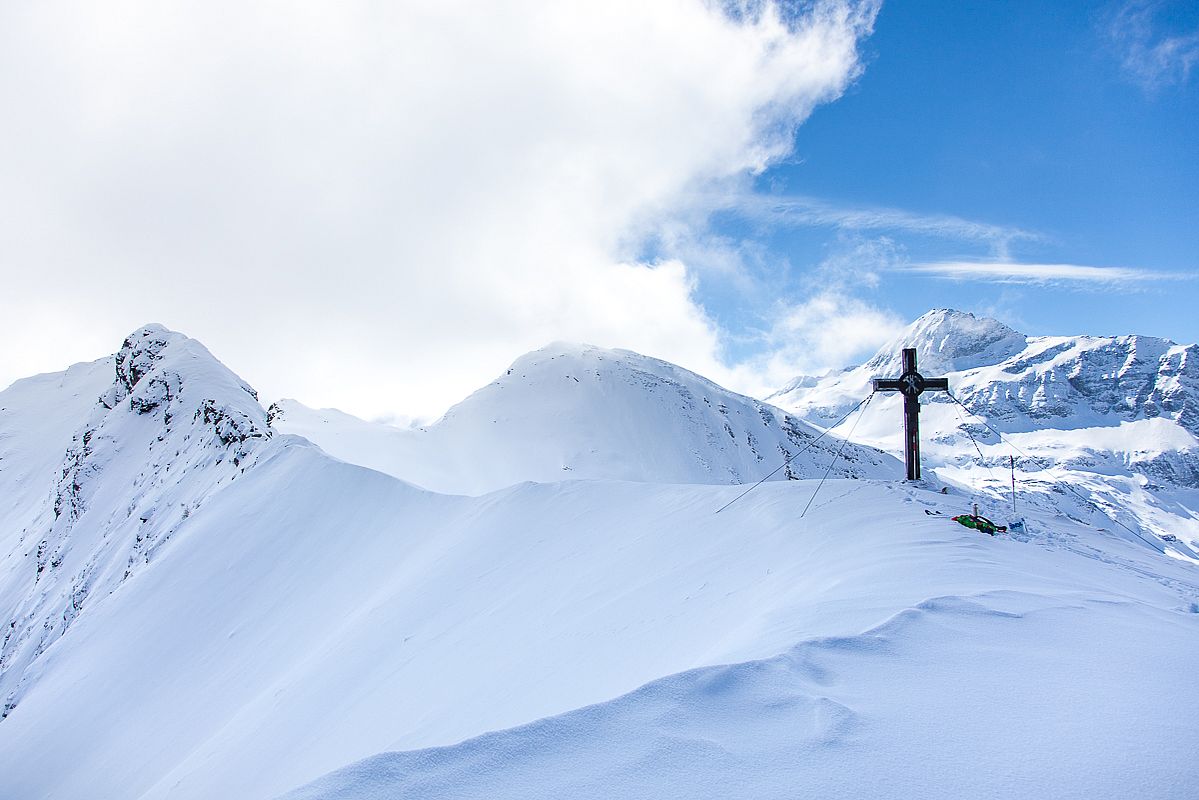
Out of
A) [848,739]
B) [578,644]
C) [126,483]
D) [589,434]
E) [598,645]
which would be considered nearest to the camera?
[848,739]

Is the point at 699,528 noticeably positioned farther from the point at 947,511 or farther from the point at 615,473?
the point at 615,473

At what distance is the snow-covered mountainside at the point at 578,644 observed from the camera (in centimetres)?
315

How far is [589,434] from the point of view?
2048 inches

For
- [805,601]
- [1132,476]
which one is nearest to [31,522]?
[805,601]

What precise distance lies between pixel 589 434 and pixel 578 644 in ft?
145

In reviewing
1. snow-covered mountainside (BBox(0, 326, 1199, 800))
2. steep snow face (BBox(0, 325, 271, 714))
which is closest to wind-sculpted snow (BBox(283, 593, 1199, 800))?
snow-covered mountainside (BBox(0, 326, 1199, 800))

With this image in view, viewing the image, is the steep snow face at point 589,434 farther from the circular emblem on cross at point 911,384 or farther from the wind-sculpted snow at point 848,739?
the wind-sculpted snow at point 848,739

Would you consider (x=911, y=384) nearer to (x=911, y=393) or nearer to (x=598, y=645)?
(x=911, y=393)

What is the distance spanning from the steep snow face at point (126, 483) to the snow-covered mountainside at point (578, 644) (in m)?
0.25

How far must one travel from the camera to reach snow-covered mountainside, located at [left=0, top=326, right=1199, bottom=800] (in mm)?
3146

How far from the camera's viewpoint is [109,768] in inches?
534

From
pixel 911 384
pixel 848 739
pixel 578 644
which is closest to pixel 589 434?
pixel 911 384

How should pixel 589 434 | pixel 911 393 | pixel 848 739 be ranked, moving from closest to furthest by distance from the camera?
pixel 848 739, pixel 911 393, pixel 589 434

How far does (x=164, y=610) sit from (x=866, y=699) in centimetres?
2095
